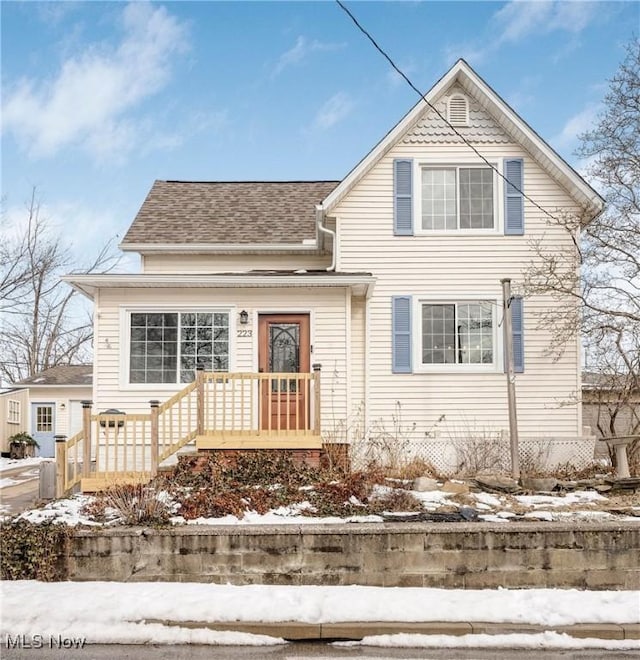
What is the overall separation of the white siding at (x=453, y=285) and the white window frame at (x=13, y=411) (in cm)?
1561

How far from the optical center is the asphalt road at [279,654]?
5.04 metres

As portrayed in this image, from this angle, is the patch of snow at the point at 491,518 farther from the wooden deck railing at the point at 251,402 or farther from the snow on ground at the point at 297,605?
the wooden deck railing at the point at 251,402

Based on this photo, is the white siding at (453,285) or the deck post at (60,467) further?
the white siding at (453,285)

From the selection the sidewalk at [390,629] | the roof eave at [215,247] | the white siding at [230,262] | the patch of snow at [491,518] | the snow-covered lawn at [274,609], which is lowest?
the sidewalk at [390,629]

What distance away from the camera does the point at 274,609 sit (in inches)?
224

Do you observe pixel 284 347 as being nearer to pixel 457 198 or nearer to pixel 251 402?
pixel 251 402

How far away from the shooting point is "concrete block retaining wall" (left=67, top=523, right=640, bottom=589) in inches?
249

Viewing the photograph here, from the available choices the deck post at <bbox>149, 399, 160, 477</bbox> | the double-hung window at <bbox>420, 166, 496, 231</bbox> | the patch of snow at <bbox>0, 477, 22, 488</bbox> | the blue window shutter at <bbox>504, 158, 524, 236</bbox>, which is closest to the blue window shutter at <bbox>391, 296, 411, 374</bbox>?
the double-hung window at <bbox>420, 166, 496, 231</bbox>

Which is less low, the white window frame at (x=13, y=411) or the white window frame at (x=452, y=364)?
the white window frame at (x=452, y=364)

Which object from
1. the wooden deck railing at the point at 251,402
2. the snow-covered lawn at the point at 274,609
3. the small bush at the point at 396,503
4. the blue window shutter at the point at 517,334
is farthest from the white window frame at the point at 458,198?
the snow-covered lawn at the point at 274,609

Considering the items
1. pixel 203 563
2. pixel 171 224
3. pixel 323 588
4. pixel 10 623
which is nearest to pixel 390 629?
pixel 323 588

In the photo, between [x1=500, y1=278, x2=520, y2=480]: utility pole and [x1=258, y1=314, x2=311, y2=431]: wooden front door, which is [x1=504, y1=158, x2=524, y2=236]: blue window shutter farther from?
[x1=258, y1=314, x2=311, y2=431]: wooden front door

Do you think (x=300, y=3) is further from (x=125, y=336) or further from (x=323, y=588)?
(x=323, y=588)

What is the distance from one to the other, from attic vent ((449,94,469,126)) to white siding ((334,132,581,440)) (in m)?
0.45
